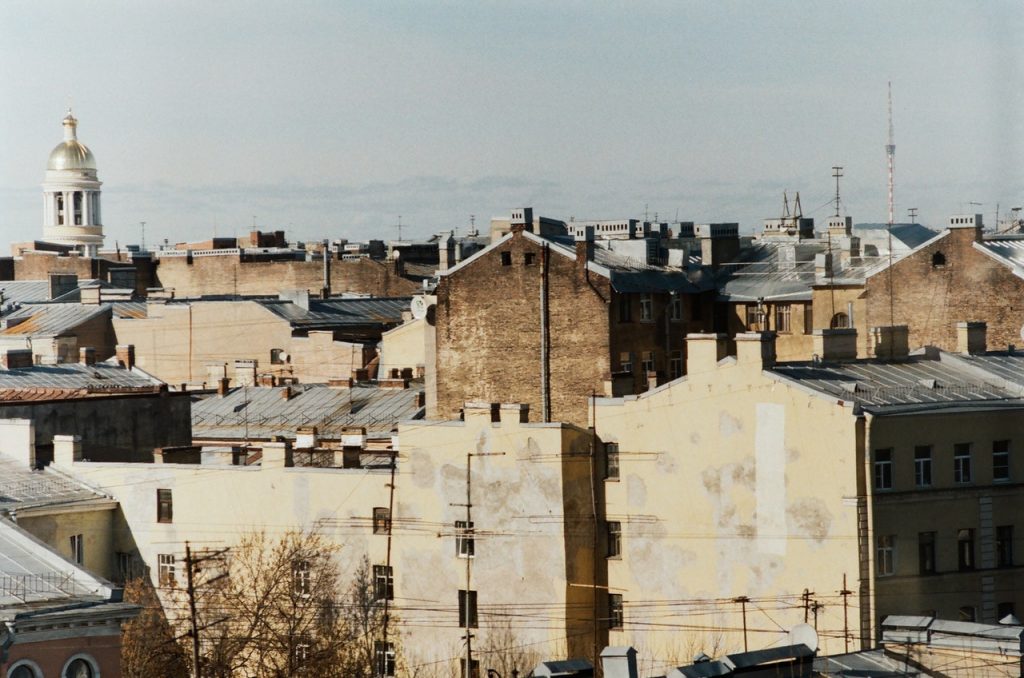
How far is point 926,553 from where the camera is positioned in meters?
47.7

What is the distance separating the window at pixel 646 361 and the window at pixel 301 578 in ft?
51.8

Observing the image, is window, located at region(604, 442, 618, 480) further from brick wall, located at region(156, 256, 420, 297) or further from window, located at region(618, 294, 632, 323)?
brick wall, located at region(156, 256, 420, 297)

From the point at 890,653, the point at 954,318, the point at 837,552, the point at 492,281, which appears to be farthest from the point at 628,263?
the point at 890,653

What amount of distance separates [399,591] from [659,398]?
288 inches

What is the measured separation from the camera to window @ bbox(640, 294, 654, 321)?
218ft

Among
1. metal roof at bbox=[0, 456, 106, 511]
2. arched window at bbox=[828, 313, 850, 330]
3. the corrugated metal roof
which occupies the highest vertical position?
the corrugated metal roof

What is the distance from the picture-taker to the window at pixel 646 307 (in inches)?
2618

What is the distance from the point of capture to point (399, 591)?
2037 inches

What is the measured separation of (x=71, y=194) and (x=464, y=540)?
347ft

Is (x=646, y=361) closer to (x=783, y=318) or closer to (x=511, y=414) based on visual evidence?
(x=783, y=318)

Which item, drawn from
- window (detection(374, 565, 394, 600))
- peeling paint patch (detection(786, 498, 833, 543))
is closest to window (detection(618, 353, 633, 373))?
window (detection(374, 565, 394, 600))

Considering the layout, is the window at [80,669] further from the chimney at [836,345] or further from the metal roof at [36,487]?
the chimney at [836,345]

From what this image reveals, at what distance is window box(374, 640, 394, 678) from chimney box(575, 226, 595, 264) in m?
16.4

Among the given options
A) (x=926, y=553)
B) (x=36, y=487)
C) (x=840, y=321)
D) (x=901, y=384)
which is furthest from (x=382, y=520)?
(x=840, y=321)
